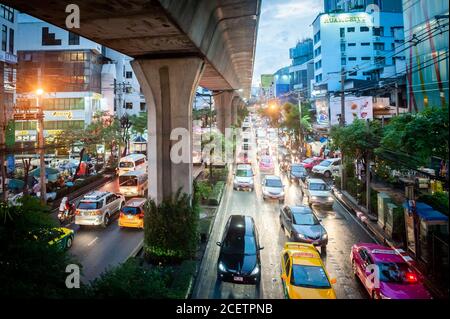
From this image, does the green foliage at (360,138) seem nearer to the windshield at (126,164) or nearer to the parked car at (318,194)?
the parked car at (318,194)

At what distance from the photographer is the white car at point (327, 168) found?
94.7ft

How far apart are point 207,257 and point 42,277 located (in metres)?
7.06

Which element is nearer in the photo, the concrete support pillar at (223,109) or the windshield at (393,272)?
the windshield at (393,272)

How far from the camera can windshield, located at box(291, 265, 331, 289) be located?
8750 mm

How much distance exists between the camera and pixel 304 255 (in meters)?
9.79

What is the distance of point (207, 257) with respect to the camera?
12.5 meters

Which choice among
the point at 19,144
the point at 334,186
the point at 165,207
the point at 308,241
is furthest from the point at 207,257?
the point at 19,144

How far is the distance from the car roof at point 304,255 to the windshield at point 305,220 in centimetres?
304

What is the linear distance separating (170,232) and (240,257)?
2638 mm

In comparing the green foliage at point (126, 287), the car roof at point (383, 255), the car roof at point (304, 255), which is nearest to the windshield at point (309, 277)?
the car roof at point (304, 255)

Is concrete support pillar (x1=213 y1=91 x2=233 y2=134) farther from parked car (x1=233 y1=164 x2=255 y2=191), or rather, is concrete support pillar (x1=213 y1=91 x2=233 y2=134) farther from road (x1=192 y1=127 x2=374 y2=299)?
road (x1=192 y1=127 x2=374 y2=299)

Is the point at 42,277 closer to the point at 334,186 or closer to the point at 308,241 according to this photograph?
the point at 308,241

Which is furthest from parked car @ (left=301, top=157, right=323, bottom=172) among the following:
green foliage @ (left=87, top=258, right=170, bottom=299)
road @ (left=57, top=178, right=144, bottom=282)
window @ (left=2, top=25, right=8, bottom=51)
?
window @ (left=2, top=25, right=8, bottom=51)
